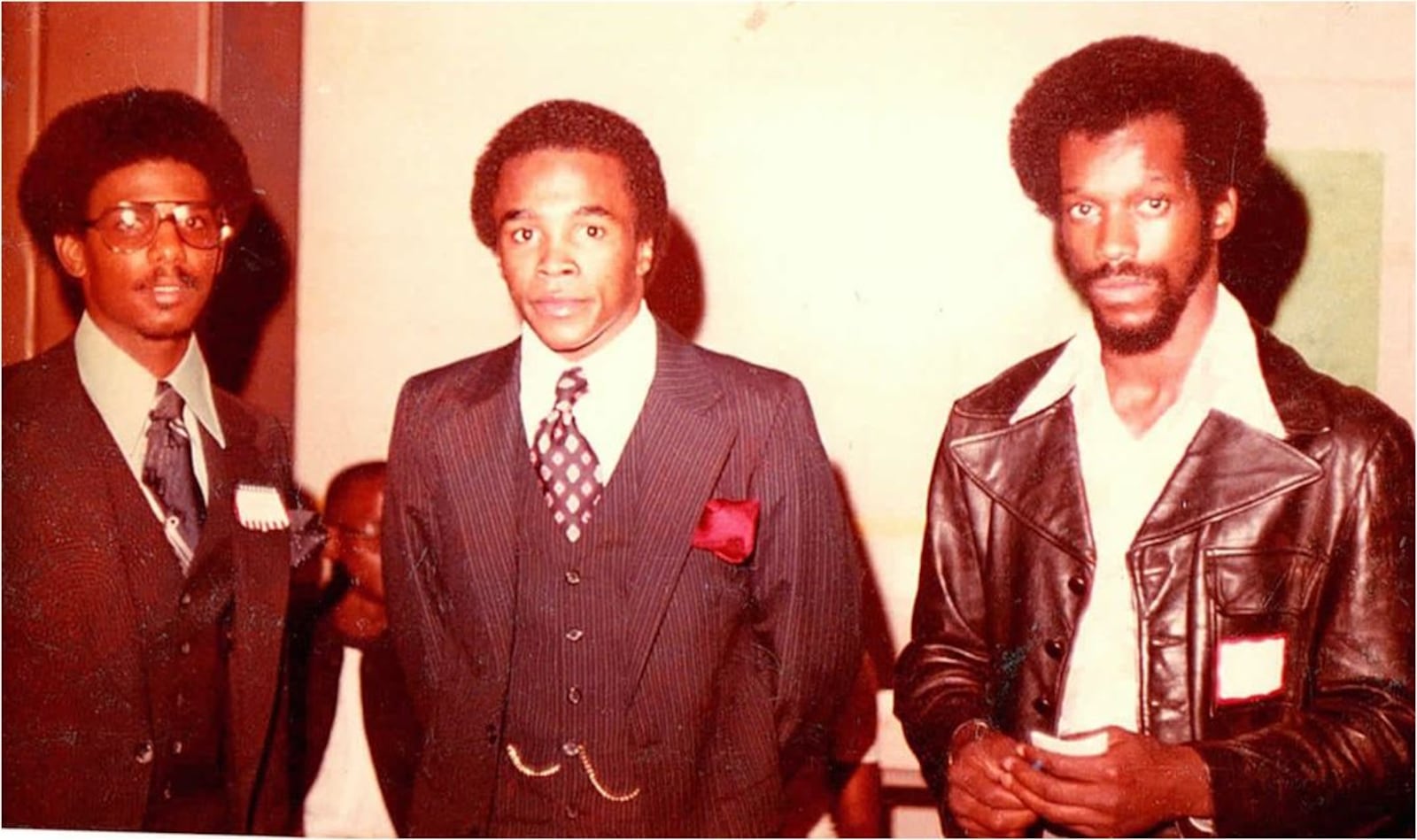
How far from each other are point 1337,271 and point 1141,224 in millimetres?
260

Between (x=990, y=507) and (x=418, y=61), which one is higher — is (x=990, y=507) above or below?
below

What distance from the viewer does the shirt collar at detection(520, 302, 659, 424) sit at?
195cm

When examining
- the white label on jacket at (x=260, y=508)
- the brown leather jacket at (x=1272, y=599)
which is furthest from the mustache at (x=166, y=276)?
the brown leather jacket at (x=1272, y=599)

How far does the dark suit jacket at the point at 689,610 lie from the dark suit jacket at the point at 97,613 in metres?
0.22

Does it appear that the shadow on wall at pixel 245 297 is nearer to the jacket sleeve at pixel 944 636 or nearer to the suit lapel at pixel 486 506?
the suit lapel at pixel 486 506

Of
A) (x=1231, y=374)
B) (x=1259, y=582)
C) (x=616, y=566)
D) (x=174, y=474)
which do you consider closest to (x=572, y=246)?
(x=616, y=566)

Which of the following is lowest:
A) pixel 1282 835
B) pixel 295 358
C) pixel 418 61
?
pixel 1282 835

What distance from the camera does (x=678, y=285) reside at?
199 cm

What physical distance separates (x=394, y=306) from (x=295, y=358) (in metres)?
0.14

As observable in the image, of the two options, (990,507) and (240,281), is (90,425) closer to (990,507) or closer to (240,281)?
(240,281)

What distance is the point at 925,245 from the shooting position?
6.50 ft

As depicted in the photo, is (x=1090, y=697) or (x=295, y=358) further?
(x=295, y=358)

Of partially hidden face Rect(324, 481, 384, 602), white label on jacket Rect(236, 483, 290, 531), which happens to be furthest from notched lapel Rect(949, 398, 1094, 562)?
white label on jacket Rect(236, 483, 290, 531)

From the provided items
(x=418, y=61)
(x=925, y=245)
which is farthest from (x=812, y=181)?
(x=418, y=61)
